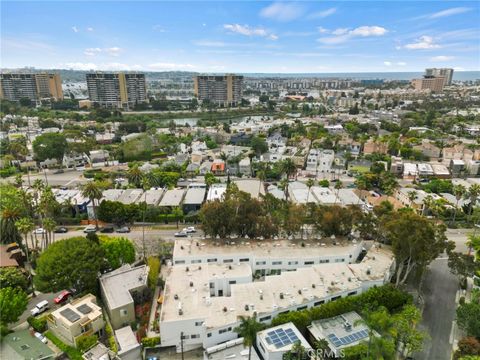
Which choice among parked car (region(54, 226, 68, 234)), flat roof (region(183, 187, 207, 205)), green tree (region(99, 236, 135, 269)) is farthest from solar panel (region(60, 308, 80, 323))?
flat roof (region(183, 187, 207, 205))

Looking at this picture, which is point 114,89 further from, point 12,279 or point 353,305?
point 353,305

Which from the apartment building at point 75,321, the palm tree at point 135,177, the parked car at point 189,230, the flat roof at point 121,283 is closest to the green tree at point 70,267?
the flat roof at point 121,283

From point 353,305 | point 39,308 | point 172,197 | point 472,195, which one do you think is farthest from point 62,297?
point 472,195

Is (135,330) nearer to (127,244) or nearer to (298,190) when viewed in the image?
(127,244)

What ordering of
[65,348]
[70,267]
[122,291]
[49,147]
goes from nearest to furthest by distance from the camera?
[65,348], [70,267], [122,291], [49,147]

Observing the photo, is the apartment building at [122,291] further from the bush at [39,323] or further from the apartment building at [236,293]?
the bush at [39,323]
